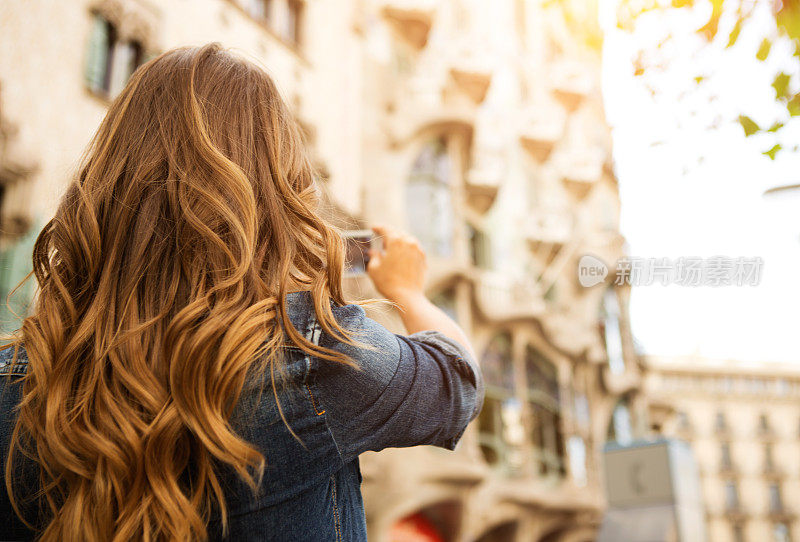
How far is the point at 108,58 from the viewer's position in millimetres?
8000

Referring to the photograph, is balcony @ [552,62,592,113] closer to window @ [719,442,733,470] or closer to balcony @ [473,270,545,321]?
balcony @ [473,270,545,321]

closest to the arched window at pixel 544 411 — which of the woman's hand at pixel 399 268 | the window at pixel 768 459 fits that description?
the woman's hand at pixel 399 268

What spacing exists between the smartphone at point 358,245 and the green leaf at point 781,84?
2943 mm

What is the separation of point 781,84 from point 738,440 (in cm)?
5777

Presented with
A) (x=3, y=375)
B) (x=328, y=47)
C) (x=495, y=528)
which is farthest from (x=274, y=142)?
(x=495, y=528)

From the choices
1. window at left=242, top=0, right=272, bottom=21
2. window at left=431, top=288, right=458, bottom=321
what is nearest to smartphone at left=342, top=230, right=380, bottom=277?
window at left=242, top=0, right=272, bottom=21

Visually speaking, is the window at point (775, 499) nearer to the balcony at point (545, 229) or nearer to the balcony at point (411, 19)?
the balcony at point (545, 229)

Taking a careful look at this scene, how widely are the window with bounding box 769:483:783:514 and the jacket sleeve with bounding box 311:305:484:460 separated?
60.6 meters

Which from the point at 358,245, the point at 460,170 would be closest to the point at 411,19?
the point at 460,170

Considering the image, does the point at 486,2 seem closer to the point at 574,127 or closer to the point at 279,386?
the point at 574,127

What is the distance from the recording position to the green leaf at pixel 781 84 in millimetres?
3961

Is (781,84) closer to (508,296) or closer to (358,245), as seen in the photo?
(358,245)

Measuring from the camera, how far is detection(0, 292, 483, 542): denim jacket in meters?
1.27

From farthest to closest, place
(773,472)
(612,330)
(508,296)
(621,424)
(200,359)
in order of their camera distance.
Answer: (773,472) → (612,330) → (621,424) → (508,296) → (200,359)
